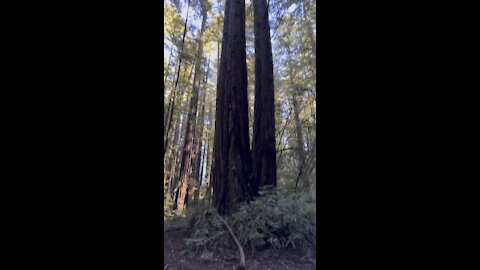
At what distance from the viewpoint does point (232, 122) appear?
6.36 feet

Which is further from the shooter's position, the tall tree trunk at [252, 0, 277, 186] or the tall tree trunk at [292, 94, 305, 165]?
the tall tree trunk at [252, 0, 277, 186]

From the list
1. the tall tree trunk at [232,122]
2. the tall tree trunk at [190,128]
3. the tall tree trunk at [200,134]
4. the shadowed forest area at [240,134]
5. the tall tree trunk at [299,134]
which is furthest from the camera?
the tall tree trunk at [200,134]

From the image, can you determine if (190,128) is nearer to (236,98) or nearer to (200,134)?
(200,134)

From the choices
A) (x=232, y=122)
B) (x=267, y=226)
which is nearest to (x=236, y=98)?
(x=232, y=122)

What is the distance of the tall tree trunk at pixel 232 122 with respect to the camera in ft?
5.55

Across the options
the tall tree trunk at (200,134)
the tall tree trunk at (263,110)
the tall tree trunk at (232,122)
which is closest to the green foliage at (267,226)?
the tall tree trunk at (232,122)

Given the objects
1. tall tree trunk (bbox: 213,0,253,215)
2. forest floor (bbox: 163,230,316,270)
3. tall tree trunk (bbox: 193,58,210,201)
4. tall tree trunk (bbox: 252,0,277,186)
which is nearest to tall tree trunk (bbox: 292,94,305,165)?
tall tree trunk (bbox: 252,0,277,186)

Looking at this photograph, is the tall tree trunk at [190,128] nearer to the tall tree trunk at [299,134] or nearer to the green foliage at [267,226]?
the green foliage at [267,226]

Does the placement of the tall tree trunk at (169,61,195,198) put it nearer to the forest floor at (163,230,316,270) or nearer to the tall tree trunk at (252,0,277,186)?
the forest floor at (163,230,316,270)

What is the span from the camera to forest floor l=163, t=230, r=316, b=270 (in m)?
1.24

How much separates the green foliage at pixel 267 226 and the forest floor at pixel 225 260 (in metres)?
0.04
